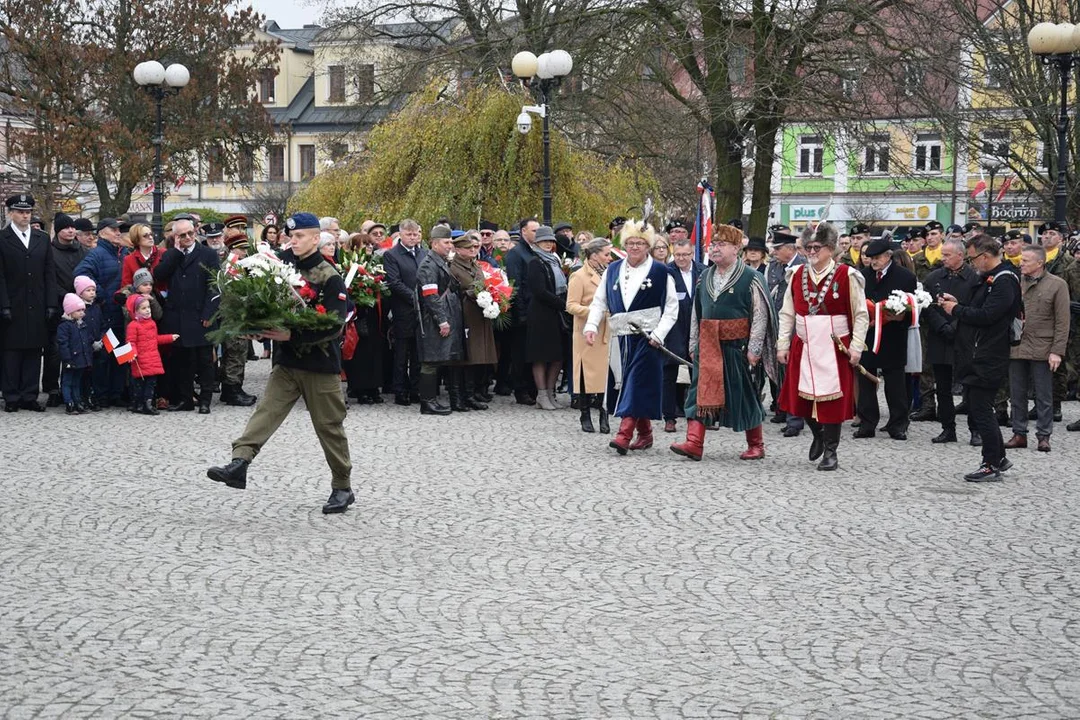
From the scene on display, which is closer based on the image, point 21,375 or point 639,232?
point 639,232

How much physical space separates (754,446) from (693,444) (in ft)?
1.88

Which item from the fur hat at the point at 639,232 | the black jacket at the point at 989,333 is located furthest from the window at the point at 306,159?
the black jacket at the point at 989,333

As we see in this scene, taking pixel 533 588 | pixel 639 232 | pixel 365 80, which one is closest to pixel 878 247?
pixel 639 232

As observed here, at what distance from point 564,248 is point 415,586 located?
1137 cm

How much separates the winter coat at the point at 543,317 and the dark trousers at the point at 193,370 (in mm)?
3419

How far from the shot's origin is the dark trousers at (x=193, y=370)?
50.3 feet

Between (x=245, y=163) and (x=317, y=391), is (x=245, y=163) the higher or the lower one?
the higher one

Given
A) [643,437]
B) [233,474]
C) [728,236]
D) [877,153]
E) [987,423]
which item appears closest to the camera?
[233,474]

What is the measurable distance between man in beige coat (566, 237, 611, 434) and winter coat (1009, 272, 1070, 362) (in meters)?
3.82

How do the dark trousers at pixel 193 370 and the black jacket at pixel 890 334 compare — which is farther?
the dark trousers at pixel 193 370

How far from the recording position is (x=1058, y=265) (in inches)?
631

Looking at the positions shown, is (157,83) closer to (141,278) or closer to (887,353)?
(141,278)

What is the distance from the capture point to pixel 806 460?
12.5m

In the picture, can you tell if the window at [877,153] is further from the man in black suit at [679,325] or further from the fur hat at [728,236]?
the fur hat at [728,236]
